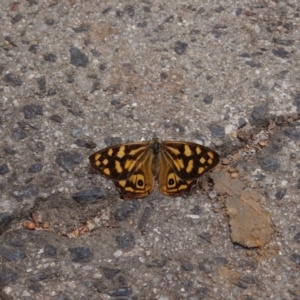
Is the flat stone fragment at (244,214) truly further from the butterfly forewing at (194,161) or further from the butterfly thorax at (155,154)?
the butterfly thorax at (155,154)

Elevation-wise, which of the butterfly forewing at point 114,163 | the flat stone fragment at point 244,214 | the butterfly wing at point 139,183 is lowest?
the flat stone fragment at point 244,214

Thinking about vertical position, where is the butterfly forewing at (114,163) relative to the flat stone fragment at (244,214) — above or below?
above

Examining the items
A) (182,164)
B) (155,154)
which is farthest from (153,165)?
(182,164)

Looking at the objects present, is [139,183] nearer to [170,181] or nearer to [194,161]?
[170,181]

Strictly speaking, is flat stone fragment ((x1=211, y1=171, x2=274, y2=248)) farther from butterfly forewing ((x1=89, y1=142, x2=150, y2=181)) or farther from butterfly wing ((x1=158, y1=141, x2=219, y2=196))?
butterfly forewing ((x1=89, y1=142, x2=150, y2=181))


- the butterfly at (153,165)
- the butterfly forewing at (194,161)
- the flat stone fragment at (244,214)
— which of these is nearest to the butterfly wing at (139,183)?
the butterfly at (153,165)
